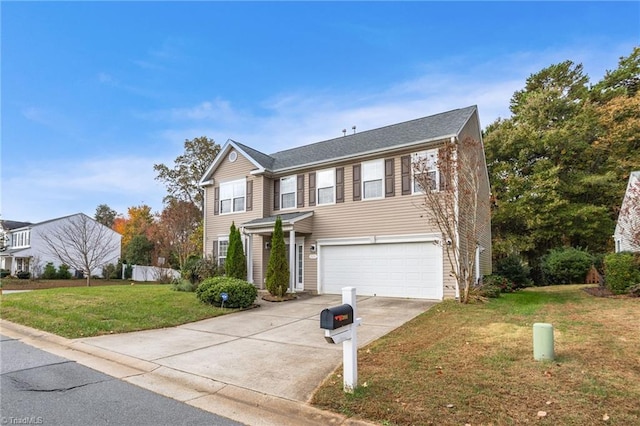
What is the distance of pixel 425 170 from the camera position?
12828 mm

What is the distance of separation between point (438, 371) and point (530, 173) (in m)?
22.6

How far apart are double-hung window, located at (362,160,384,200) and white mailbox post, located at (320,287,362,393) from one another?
33.0 ft

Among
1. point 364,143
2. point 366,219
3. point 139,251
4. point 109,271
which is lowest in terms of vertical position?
point 109,271

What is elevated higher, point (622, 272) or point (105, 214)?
point (105, 214)

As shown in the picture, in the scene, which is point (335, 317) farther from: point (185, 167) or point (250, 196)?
point (185, 167)

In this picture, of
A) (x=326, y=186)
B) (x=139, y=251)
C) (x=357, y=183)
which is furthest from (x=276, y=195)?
(x=139, y=251)

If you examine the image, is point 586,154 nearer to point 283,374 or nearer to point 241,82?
point 241,82

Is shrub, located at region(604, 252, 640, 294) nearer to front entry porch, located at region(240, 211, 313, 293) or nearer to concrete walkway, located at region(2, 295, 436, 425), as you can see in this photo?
concrete walkway, located at region(2, 295, 436, 425)

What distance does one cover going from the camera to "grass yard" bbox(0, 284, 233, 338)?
8539 mm

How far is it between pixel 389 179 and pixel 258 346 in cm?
884

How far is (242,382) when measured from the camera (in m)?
5.02

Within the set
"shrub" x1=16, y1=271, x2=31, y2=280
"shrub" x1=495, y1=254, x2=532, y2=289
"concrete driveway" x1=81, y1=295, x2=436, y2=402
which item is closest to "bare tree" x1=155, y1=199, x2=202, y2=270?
"shrub" x1=16, y1=271, x2=31, y2=280

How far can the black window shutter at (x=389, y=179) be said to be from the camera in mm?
13828

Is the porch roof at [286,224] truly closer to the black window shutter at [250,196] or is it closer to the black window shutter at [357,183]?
the black window shutter at [250,196]
